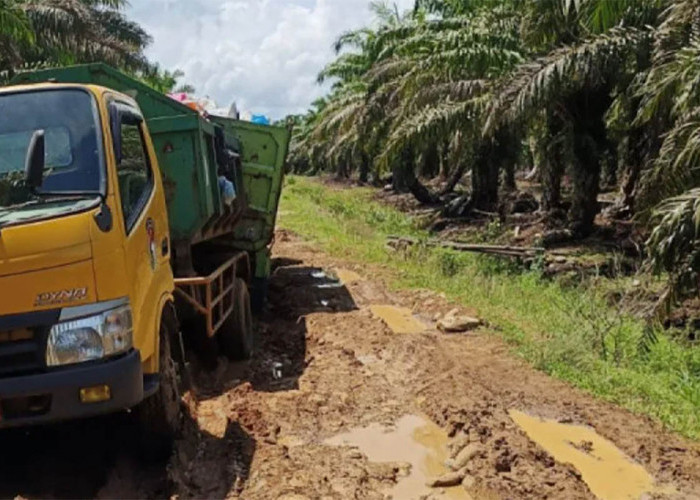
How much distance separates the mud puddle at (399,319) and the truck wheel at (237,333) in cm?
181

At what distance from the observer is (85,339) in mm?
3760

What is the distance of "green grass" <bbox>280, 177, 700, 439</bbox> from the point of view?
646 centimetres

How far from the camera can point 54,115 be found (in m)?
4.36

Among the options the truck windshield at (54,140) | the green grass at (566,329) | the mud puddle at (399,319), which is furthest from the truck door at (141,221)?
the mud puddle at (399,319)

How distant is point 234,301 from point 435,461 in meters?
2.88

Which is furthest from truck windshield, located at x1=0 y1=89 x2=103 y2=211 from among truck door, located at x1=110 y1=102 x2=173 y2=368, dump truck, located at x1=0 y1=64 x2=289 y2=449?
truck door, located at x1=110 y1=102 x2=173 y2=368

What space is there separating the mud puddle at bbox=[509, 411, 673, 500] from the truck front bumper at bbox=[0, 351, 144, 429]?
2783 millimetres

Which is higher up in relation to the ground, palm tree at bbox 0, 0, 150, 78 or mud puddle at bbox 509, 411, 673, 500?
palm tree at bbox 0, 0, 150, 78

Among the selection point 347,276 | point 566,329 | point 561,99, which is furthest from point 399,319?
point 561,99

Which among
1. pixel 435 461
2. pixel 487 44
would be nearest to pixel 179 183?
pixel 435 461

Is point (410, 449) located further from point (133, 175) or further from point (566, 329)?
point (566, 329)

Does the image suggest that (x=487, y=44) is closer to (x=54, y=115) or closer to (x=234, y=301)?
(x=234, y=301)

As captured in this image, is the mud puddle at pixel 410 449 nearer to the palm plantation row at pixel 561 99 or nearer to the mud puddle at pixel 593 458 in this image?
the mud puddle at pixel 593 458

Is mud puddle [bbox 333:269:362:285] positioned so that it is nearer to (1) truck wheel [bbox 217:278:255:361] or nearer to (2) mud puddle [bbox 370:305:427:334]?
(2) mud puddle [bbox 370:305:427:334]
